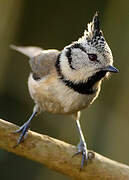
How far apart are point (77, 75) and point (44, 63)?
0.44m

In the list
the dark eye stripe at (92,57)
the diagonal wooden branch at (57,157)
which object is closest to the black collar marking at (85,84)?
the dark eye stripe at (92,57)

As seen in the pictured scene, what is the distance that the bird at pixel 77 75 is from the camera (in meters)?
3.52

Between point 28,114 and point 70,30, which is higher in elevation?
point 70,30

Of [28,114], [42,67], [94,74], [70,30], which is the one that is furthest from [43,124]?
[94,74]

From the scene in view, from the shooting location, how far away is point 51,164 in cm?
325

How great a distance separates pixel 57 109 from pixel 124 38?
2664 mm

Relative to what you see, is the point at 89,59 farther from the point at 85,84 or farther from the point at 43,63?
the point at 43,63

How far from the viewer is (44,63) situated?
396 cm

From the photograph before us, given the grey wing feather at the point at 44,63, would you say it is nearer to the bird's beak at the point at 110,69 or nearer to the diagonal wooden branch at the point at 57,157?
the bird's beak at the point at 110,69

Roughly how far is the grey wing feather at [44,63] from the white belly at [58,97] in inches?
4.4

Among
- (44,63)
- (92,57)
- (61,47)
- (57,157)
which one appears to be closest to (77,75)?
(92,57)

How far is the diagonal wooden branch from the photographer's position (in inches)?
127

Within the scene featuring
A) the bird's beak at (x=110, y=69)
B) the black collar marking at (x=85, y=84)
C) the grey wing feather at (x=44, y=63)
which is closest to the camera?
the bird's beak at (x=110, y=69)

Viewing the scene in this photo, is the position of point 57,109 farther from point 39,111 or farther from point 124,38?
point 124,38
